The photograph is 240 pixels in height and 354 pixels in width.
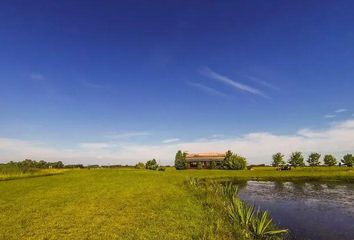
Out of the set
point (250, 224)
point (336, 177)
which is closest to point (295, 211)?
point (250, 224)

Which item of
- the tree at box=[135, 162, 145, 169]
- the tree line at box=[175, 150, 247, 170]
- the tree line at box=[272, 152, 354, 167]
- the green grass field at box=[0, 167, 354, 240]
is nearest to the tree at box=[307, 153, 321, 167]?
the tree line at box=[272, 152, 354, 167]

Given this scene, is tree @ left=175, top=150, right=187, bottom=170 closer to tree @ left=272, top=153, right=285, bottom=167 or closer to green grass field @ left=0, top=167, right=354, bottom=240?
tree @ left=272, top=153, right=285, bottom=167

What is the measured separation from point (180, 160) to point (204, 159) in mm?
9108

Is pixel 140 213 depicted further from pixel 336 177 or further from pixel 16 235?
pixel 336 177

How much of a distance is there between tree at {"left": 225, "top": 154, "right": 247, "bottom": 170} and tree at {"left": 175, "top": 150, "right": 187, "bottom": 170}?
18.4 meters

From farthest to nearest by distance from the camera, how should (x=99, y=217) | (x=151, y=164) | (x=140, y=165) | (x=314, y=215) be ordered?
(x=140, y=165) < (x=151, y=164) < (x=314, y=215) < (x=99, y=217)

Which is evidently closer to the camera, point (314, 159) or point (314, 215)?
point (314, 215)

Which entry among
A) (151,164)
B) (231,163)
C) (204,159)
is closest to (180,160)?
(204,159)

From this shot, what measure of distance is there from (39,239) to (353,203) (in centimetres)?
2974

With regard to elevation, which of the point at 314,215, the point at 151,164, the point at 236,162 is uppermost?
the point at 236,162

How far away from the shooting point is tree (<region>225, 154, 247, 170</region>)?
10206 cm

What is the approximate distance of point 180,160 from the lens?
11681 centimetres

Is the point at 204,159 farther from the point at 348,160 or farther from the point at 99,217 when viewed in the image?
the point at 99,217

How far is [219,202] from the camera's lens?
2202 cm
